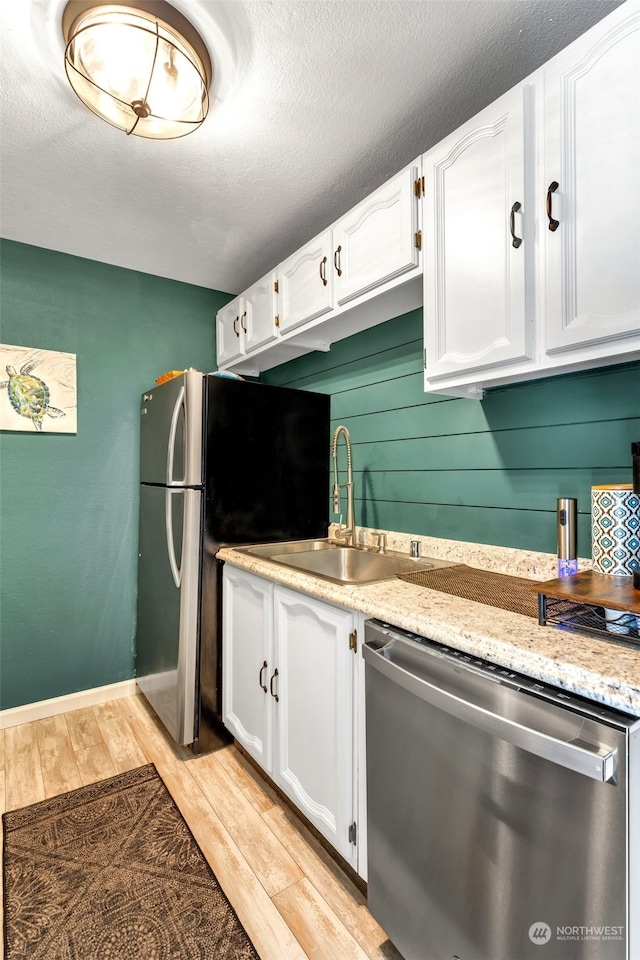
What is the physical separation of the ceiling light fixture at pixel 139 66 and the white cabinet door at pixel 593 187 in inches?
39.2

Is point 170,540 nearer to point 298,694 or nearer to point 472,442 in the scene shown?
point 298,694

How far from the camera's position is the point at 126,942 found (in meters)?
1.30

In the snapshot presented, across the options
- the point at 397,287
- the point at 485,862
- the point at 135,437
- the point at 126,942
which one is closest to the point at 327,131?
the point at 397,287

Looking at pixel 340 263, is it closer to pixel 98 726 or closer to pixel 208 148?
pixel 208 148

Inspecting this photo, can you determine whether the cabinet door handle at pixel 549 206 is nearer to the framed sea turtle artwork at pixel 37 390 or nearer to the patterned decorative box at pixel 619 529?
the patterned decorative box at pixel 619 529

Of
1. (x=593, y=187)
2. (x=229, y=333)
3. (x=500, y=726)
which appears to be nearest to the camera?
(x=500, y=726)

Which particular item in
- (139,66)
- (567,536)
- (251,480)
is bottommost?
(567,536)

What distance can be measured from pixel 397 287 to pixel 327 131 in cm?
62

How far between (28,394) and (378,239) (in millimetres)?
1977

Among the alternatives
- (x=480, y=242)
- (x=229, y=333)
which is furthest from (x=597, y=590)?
(x=229, y=333)

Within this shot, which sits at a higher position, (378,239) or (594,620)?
(378,239)

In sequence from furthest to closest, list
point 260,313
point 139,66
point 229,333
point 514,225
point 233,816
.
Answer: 1. point 229,333
2. point 260,313
3. point 233,816
4. point 139,66
5. point 514,225

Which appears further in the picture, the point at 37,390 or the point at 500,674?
the point at 37,390

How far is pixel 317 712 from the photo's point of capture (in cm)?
150
